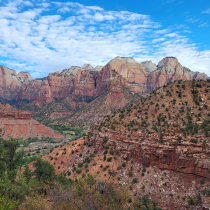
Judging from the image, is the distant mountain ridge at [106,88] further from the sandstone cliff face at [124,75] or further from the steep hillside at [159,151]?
the steep hillside at [159,151]

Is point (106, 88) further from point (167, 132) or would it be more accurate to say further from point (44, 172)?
point (167, 132)

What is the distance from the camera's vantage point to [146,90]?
633 ft

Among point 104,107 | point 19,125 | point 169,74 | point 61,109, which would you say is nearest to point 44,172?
point 19,125

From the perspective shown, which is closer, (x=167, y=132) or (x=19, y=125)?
(x=167, y=132)

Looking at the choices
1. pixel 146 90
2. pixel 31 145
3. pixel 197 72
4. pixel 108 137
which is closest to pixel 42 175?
pixel 108 137

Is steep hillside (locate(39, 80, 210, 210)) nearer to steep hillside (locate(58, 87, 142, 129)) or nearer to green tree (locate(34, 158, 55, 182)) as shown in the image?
green tree (locate(34, 158, 55, 182))

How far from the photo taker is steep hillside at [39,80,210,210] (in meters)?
21.9

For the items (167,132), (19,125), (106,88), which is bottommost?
(19,125)

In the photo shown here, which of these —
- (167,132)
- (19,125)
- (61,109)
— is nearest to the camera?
(167,132)

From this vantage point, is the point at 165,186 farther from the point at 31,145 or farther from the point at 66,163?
the point at 31,145

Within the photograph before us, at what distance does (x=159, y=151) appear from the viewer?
2486cm

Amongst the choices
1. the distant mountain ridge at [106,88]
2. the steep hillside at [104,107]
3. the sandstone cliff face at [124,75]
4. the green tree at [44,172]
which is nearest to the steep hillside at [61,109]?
the distant mountain ridge at [106,88]

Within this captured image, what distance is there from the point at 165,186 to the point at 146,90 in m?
176

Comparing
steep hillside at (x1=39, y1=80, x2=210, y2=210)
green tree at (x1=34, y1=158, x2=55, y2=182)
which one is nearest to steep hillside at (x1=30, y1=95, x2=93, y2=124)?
green tree at (x1=34, y1=158, x2=55, y2=182)
